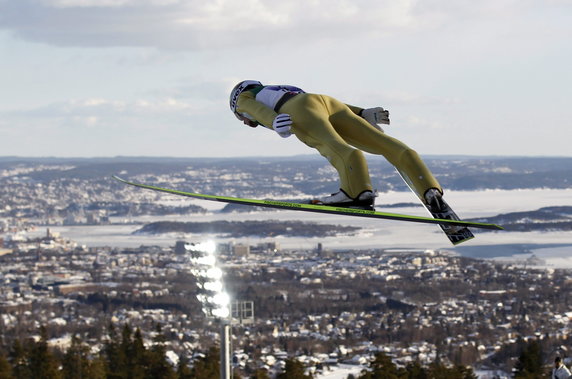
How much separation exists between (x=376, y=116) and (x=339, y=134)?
1.32 feet

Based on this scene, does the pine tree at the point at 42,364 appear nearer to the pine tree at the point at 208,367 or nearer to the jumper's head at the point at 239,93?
the pine tree at the point at 208,367

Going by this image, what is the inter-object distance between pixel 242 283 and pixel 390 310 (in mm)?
→ 31918

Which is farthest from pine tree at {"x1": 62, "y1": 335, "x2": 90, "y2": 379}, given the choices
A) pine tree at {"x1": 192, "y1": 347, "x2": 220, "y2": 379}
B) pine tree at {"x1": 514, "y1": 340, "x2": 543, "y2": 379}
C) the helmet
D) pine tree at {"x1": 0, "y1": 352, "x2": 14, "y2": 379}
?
the helmet

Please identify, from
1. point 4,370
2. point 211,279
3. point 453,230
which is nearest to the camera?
point 453,230

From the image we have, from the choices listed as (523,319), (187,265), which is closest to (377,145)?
(523,319)

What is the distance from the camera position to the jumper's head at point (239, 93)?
33.8ft

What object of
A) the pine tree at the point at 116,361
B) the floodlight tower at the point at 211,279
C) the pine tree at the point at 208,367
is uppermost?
the floodlight tower at the point at 211,279

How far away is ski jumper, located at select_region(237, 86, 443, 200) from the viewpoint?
30.3ft

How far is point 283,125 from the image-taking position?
943 centimetres

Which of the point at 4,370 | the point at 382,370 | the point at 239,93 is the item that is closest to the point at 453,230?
the point at 239,93

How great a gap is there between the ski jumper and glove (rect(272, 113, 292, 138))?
0.14 m

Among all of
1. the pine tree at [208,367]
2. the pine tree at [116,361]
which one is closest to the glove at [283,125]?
the pine tree at [208,367]

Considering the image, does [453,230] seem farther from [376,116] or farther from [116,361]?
[116,361]

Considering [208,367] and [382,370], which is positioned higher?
[382,370]
